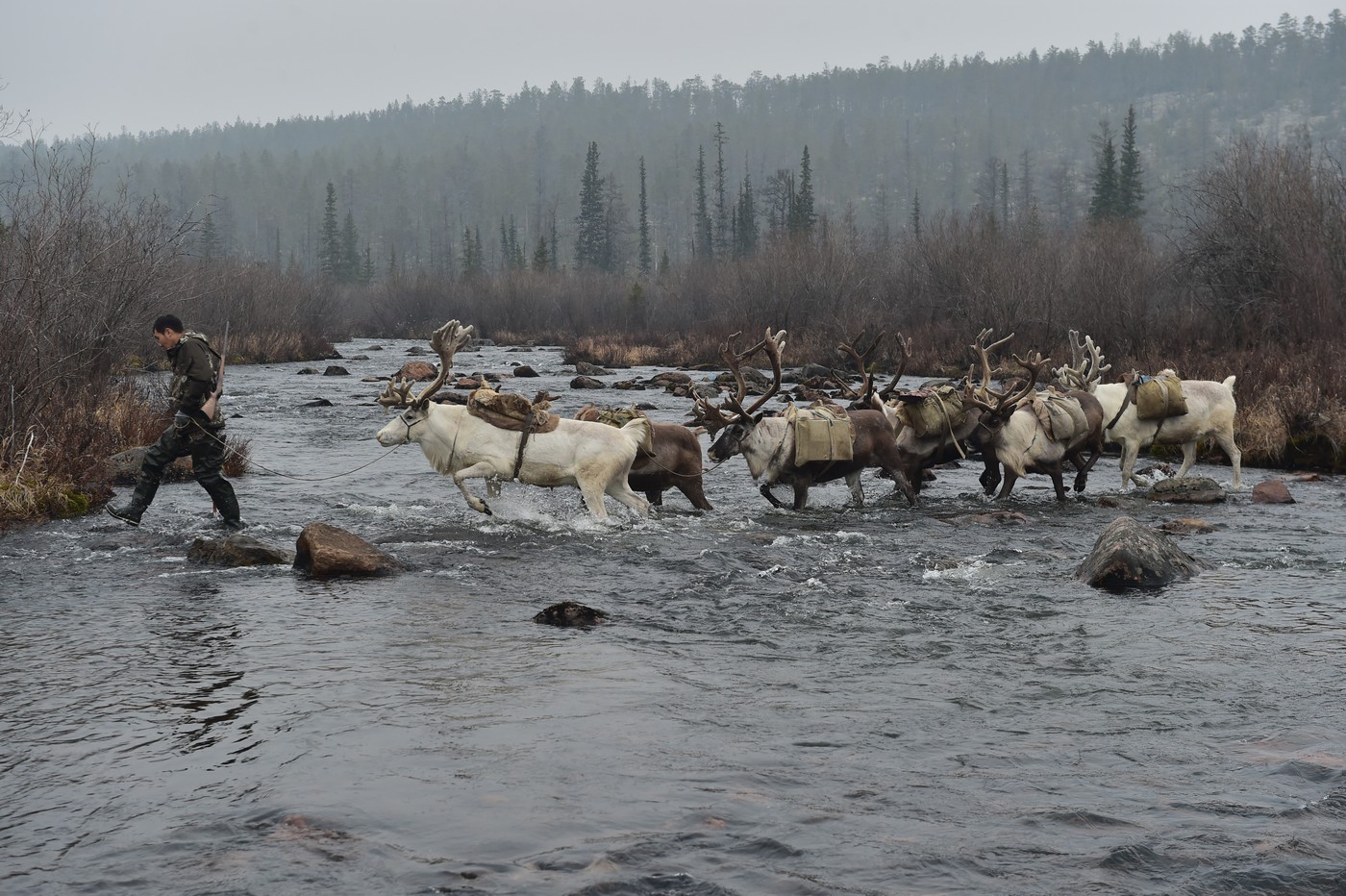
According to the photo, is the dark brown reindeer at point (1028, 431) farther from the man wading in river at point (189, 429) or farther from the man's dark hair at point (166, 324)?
the man's dark hair at point (166, 324)

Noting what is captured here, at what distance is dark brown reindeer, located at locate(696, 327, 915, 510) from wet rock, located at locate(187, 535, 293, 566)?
220 inches

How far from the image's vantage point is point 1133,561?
1125 cm

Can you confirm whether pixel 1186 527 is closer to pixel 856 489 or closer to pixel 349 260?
pixel 856 489

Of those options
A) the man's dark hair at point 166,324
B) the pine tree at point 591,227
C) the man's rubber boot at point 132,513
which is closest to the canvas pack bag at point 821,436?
the man's dark hair at point 166,324

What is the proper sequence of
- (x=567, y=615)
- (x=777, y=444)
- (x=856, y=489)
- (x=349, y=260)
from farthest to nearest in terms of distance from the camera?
1. (x=349, y=260)
2. (x=856, y=489)
3. (x=777, y=444)
4. (x=567, y=615)

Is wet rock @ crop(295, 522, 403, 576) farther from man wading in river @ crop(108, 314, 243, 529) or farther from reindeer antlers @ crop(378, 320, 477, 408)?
man wading in river @ crop(108, 314, 243, 529)

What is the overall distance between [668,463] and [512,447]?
196 centimetres

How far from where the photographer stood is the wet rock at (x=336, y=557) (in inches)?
450

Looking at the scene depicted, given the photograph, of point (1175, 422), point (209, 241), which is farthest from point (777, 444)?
point (209, 241)

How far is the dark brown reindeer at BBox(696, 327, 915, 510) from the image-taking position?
1518cm

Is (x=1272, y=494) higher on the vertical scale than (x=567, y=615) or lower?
lower

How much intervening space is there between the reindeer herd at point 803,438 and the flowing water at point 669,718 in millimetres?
895

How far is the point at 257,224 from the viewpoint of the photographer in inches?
6880

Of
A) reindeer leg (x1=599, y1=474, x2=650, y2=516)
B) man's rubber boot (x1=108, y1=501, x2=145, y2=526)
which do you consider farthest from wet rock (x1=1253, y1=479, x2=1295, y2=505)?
man's rubber boot (x1=108, y1=501, x2=145, y2=526)
